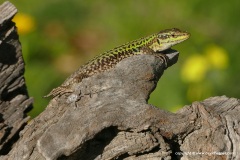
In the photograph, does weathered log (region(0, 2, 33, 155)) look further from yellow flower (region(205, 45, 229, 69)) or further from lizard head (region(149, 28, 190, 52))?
yellow flower (region(205, 45, 229, 69))

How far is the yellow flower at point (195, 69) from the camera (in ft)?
27.5

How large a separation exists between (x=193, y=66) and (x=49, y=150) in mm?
4054

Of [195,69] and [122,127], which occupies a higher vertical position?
[122,127]

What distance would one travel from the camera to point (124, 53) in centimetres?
703

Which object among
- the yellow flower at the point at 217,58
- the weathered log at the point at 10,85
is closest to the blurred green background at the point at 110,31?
the yellow flower at the point at 217,58

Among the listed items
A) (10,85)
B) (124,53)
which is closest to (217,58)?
(124,53)

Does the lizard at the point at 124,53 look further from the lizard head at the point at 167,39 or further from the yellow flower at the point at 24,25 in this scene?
the yellow flower at the point at 24,25

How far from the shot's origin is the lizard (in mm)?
6480

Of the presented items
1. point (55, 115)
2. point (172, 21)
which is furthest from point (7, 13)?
point (172, 21)

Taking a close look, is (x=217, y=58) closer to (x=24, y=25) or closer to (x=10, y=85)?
(x=24, y=25)

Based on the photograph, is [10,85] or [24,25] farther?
[24,25]

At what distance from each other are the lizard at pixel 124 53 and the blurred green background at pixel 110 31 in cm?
145

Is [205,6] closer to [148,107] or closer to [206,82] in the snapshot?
[206,82]

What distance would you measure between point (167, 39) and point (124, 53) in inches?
29.5
